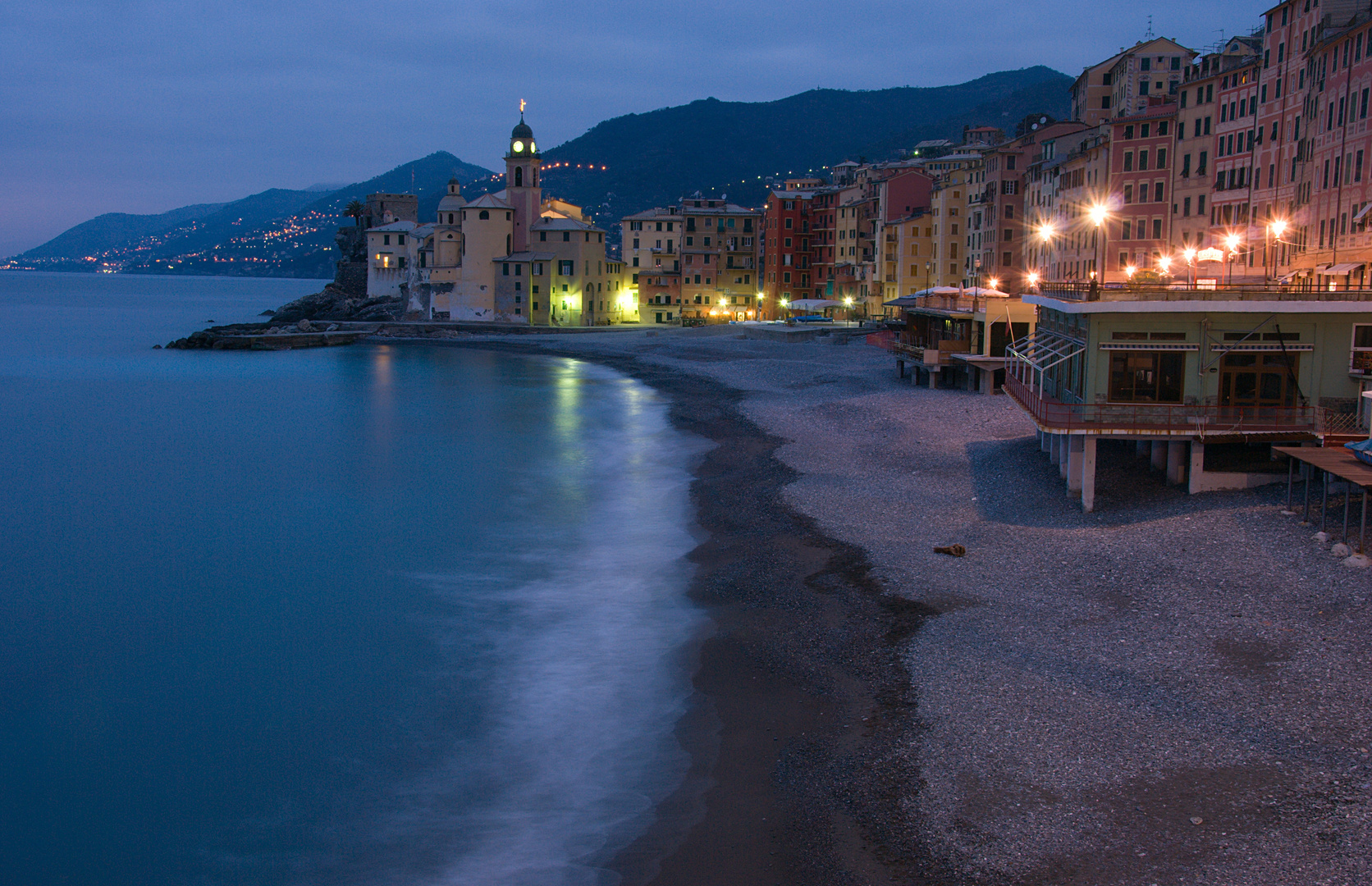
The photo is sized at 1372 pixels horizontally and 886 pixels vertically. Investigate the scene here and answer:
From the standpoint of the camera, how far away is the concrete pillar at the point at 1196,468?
25406 millimetres

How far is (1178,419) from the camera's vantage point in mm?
25453

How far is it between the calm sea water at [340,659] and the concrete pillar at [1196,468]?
41.8ft

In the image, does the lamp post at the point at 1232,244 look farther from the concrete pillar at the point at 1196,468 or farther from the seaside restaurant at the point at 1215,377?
the concrete pillar at the point at 1196,468

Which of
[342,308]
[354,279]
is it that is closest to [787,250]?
[342,308]

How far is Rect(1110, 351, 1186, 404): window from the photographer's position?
26672mm

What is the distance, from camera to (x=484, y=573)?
27109 millimetres

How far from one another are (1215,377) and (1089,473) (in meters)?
4.17

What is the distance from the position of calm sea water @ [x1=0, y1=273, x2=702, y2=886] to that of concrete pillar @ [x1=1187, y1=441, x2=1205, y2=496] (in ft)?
41.8

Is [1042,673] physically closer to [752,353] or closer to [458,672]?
[458,672]

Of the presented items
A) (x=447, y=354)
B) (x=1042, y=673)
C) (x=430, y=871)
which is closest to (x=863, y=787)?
(x=1042, y=673)

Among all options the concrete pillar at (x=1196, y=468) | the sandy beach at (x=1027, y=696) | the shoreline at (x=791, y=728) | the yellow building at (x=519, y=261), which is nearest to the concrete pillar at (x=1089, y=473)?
the sandy beach at (x=1027, y=696)

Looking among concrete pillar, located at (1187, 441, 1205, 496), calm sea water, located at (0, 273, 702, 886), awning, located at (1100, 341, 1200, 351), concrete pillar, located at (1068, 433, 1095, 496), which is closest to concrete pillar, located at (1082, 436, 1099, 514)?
concrete pillar, located at (1068, 433, 1095, 496)

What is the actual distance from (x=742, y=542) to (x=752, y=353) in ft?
170

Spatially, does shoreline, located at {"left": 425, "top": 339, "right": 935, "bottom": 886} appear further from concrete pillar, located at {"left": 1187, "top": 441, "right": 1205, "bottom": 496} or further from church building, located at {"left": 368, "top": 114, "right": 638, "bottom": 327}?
church building, located at {"left": 368, "top": 114, "right": 638, "bottom": 327}
